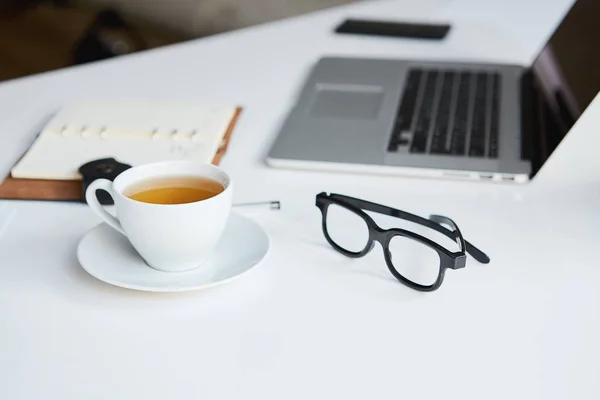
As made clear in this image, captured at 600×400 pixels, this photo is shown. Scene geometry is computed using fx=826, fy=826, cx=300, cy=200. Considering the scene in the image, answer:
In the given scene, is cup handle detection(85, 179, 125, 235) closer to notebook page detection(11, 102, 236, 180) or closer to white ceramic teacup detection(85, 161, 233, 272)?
white ceramic teacup detection(85, 161, 233, 272)

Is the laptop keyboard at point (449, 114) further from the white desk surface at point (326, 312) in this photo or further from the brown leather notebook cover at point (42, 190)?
the brown leather notebook cover at point (42, 190)

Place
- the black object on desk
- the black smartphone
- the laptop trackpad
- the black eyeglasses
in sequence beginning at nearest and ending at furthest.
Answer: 1. the black eyeglasses
2. the black object on desk
3. the laptop trackpad
4. the black smartphone

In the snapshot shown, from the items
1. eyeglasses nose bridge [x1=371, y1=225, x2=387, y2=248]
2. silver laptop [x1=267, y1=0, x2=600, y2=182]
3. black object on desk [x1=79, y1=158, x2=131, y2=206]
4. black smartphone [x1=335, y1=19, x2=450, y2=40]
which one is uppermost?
eyeglasses nose bridge [x1=371, y1=225, x2=387, y2=248]

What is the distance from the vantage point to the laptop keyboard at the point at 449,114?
0.98 meters

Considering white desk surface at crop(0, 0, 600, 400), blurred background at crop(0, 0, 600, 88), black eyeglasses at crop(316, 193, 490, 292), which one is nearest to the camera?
white desk surface at crop(0, 0, 600, 400)

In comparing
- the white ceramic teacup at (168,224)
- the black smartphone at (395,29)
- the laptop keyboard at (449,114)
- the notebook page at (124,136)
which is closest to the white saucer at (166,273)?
the white ceramic teacup at (168,224)

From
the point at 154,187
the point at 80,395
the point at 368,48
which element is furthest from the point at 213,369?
the point at 368,48

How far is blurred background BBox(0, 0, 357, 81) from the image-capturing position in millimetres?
2494

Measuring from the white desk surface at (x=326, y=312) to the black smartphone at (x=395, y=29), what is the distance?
1.65ft

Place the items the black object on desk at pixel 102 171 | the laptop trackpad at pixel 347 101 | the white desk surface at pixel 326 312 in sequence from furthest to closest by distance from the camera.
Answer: the laptop trackpad at pixel 347 101 → the black object on desk at pixel 102 171 → the white desk surface at pixel 326 312

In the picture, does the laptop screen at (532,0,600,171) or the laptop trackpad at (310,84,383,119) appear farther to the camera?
the laptop trackpad at (310,84,383,119)

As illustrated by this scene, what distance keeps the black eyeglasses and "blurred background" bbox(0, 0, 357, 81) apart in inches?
63.0

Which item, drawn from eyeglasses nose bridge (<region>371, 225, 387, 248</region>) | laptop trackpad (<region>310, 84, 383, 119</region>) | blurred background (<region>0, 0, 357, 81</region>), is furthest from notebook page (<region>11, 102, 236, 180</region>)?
blurred background (<region>0, 0, 357, 81</region>)

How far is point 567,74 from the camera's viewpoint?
1055 mm
